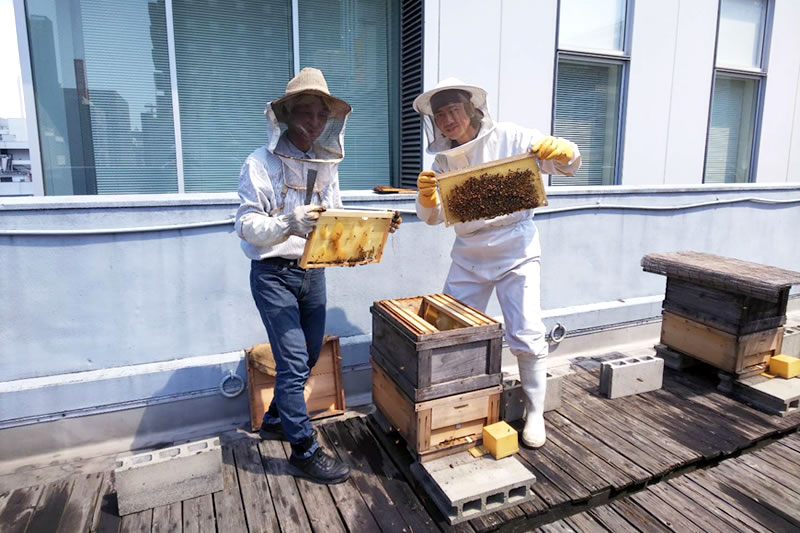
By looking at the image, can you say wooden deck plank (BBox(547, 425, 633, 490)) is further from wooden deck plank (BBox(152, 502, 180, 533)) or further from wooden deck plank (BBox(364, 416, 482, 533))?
wooden deck plank (BBox(152, 502, 180, 533))

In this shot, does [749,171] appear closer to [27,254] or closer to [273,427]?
[273,427]

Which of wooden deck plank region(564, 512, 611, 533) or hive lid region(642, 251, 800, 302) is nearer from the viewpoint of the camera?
wooden deck plank region(564, 512, 611, 533)

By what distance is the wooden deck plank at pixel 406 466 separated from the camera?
204 centimetres

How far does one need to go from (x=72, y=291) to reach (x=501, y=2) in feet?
10.5

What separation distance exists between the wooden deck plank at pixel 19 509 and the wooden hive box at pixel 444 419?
164 cm

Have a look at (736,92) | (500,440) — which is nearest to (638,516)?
(500,440)

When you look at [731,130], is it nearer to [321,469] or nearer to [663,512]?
[663,512]

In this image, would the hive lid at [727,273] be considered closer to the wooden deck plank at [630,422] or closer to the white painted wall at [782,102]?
the wooden deck plank at [630,422]

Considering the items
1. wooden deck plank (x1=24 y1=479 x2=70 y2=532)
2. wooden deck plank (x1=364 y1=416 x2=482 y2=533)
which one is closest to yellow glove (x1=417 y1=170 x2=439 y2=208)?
wooden deck plank (x1=364 y1=416 x2=482 y2=533)

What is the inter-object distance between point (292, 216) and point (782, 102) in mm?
5250

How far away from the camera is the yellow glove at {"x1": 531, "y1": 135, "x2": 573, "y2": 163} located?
2264 mm

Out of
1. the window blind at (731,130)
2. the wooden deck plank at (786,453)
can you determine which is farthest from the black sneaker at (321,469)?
the window blind at (731,130)

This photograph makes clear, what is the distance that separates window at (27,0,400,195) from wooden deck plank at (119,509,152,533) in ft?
5.81

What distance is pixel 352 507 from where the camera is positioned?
Answer: 216 centimetres
